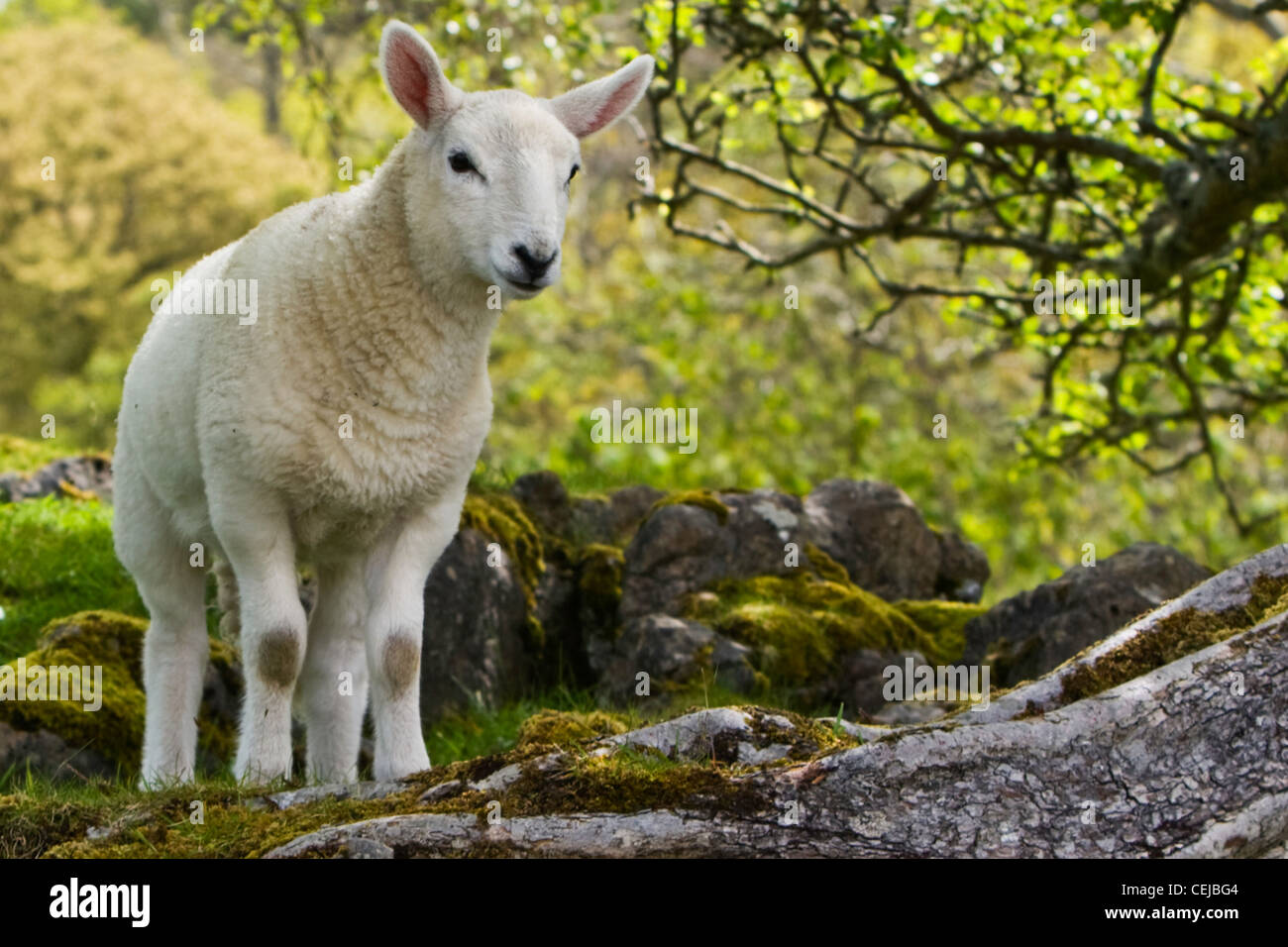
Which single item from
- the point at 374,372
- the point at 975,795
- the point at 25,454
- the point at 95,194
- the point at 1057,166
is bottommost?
the point at 975,795

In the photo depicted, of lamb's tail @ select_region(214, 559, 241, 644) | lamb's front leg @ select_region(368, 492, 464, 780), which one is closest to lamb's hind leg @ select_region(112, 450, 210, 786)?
lamb's tail @ select_region(214, 559, 241, 644)

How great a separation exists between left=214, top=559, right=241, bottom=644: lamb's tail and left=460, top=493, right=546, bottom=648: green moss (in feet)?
4.89

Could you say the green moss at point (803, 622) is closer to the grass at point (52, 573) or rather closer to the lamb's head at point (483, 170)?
the lamb's head at point (483, 170)

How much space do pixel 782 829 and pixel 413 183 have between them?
10.1 feet

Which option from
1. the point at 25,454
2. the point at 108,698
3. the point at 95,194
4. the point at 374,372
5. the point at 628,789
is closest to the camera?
the point at 628,789

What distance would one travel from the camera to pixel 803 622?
7.63m

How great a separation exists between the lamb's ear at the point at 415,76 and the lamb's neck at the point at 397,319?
0.22 m

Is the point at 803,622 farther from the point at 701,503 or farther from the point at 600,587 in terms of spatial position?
the point at 600,587

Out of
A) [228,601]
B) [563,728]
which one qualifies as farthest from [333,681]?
[563,728]

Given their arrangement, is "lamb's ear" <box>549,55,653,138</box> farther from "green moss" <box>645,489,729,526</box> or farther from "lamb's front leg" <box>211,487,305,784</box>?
"green moss" <box>645,489,729,526</box>

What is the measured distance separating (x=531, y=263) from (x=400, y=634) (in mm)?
1630
